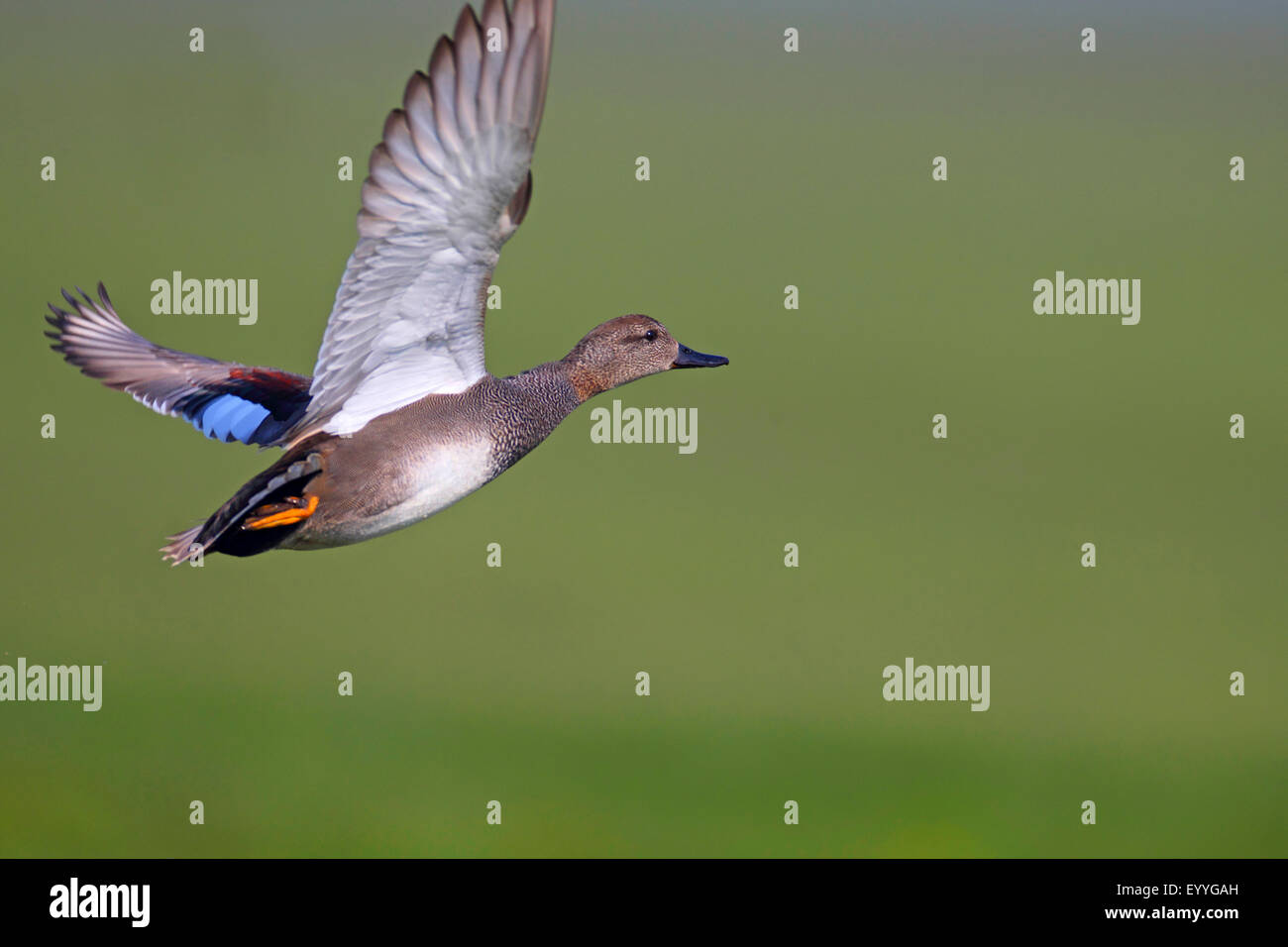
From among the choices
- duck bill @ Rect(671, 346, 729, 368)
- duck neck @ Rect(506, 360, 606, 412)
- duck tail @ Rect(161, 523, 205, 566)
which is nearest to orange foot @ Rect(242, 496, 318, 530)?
duck tail @ Rect(161, 523, 205, 566)

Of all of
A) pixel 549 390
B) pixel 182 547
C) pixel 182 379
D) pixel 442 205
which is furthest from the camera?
pixel 182 379

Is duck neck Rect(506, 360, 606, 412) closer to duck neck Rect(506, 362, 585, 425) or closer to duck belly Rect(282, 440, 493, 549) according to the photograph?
duck neck Rect(506, 362, 585, 425)

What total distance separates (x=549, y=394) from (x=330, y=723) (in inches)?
493

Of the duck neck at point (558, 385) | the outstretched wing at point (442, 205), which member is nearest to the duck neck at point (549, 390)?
the duck neck at point (558, 385)

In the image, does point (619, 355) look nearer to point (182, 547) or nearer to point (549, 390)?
point (549, 390)

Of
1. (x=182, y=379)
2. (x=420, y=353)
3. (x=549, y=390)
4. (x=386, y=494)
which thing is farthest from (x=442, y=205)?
(x=182, y=379)

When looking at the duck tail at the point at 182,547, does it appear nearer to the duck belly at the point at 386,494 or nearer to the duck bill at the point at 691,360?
the duck belly at the point at 386,494

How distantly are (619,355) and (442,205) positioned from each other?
1.45 meters

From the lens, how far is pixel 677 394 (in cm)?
1959

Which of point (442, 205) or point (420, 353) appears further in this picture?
point (420, 353)

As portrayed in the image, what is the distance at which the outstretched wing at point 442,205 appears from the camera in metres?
4.82

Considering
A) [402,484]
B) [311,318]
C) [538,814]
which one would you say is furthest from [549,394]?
[311,318]

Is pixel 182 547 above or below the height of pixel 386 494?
below

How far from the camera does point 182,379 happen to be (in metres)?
6.45
